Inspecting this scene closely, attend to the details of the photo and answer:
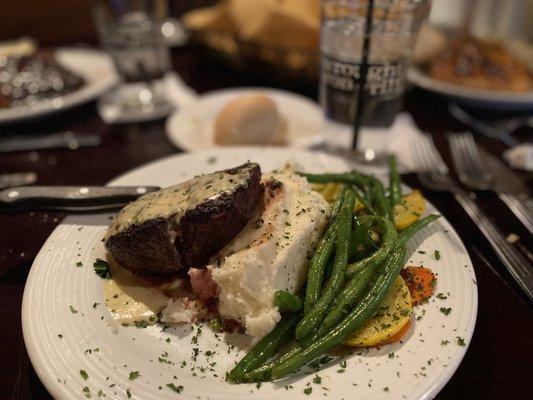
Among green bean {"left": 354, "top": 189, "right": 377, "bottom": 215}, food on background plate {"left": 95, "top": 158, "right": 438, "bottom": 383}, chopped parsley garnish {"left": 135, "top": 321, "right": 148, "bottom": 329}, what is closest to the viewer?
food on background plate {"left": 95, "top": 158, "right": 438, "bottom": 383}

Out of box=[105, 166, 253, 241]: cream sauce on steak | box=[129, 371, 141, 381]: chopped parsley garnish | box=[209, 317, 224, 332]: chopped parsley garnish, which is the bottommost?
box=[209, 317, 224, 332]: chopped parsley garnish

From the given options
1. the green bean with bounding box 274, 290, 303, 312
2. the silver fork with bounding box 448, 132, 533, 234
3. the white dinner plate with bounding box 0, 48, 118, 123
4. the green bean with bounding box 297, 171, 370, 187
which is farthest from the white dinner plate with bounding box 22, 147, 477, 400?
the white dinner plate with bounding box 0, 48, 118, 123

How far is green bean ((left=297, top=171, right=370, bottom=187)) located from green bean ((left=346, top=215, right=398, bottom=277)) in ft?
1.24

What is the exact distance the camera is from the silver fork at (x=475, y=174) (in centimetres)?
274

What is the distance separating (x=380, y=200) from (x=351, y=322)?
33.3 inches

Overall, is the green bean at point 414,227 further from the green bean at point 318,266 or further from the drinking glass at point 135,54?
the drinking glass at point 135,54

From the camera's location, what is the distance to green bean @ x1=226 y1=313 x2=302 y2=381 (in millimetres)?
1715

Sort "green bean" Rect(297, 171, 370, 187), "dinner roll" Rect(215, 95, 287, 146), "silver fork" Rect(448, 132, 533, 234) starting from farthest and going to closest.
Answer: "dinner roll" Rect(215, 95, 287, 146) → "silver fork" Rect(448, 132, 533, 234) → "green bean" Rect(297, 171, 370, 187)

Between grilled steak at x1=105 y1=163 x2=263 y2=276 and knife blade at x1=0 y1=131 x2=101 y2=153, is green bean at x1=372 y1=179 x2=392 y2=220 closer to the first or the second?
grilled steak at x1=105 y1=163 x2=263 y2=276

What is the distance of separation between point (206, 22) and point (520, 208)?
351cm

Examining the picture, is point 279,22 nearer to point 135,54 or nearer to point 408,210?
point 135,54

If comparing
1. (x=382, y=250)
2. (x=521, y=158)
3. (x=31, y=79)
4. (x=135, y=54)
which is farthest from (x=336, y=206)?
(x=31, y=79)

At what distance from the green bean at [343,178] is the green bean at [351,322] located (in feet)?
2.15

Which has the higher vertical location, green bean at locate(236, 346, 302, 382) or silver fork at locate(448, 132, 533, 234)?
green bean at locate(236, 346, 302, 382)
